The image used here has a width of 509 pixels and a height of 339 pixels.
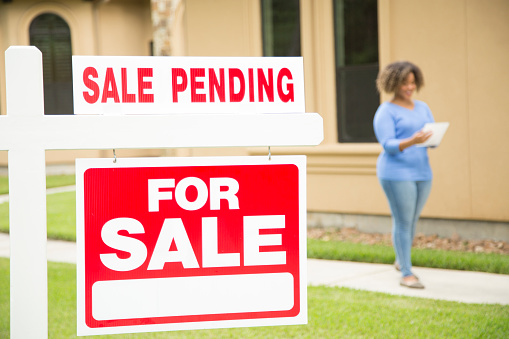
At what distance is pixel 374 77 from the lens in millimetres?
8398

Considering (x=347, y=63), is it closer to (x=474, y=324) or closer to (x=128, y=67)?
(x=474, y=324)

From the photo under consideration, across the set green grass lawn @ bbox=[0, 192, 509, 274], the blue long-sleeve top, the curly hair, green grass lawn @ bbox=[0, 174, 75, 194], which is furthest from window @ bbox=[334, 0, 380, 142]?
green grass lawn @ bbox=[0, 174, 75, 194]

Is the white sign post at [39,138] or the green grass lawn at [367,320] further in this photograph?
the green grass lawn at [367,320]

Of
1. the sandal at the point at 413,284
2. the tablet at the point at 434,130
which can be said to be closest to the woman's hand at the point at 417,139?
the tablet at the point at 434,130

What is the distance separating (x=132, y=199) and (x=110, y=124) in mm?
180

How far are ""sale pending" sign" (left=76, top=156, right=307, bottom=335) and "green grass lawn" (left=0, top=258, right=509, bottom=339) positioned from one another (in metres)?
2.89

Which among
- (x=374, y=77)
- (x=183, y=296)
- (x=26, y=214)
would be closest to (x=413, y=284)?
(x=374, y=77)

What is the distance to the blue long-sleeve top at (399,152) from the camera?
5410 millimetres

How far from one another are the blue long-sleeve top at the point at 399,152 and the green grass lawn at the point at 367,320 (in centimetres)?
99

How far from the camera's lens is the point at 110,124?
1428mm

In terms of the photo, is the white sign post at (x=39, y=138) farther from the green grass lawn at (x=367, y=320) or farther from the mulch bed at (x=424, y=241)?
the mulch bed at (x=424, y=241)

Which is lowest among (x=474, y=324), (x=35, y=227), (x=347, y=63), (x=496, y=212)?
(x=474, y=324)

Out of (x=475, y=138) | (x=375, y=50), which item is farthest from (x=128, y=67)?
(x=375, y=50)

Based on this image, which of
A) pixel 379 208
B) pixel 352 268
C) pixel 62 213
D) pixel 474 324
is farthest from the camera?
pixel 62 213
